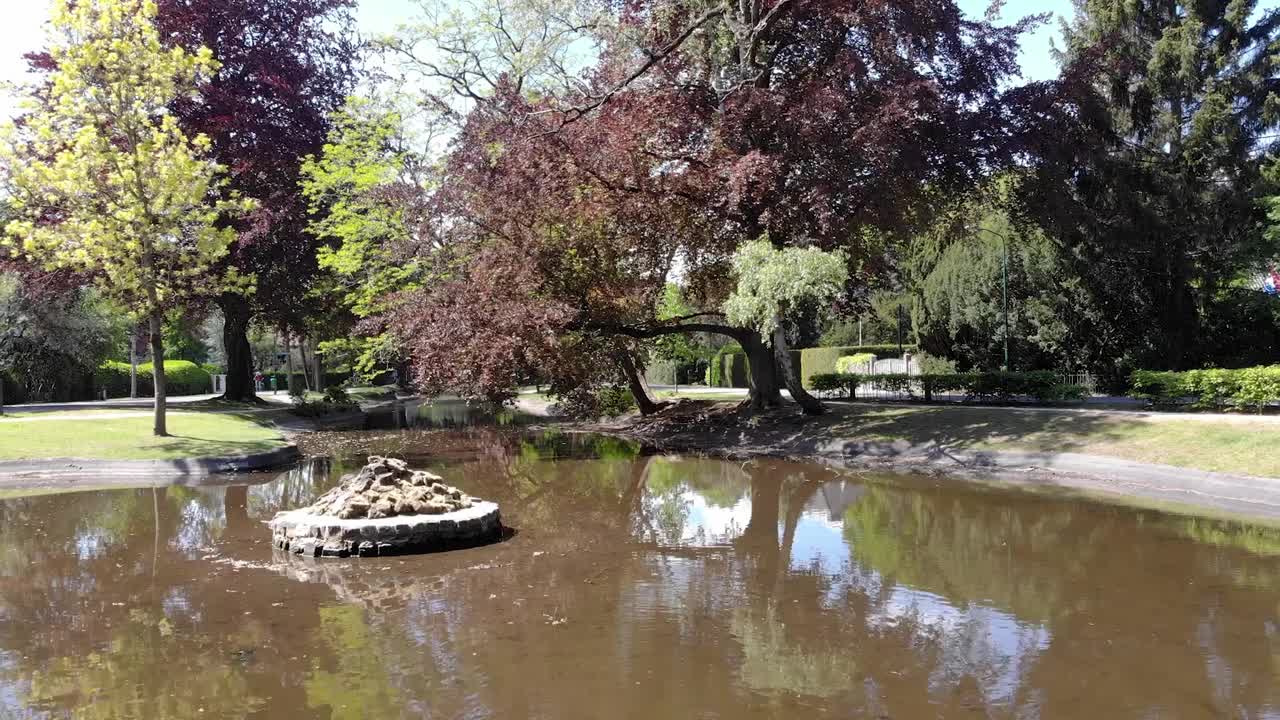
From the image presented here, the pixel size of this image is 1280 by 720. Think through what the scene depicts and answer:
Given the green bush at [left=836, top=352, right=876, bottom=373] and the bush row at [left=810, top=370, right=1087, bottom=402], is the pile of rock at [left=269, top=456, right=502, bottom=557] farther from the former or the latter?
the green bush at [left=836, top=352, right=876, bottom=373]

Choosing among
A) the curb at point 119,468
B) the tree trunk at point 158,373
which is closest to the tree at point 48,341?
the tree trunk at point 158,373

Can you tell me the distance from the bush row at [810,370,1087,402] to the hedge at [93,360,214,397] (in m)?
31.1

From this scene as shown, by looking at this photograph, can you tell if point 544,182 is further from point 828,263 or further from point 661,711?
point 661,711

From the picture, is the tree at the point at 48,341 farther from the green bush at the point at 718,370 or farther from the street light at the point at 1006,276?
the street light at the point at 1006,276

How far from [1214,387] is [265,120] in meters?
28.1

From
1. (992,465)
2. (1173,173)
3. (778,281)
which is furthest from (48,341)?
(1173,173)

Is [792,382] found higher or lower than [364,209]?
lower

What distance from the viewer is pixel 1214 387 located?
62.4ft

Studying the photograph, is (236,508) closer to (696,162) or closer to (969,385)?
(696,162)

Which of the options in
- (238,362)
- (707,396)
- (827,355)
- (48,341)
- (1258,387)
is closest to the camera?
(1258,387)

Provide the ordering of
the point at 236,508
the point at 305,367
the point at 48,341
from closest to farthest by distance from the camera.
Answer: the point at 236,508, the point at 48,341, the point at 305,367

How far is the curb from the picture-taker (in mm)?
16797

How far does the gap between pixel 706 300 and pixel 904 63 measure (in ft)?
29.6

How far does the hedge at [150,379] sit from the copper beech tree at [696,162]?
25580 mm
